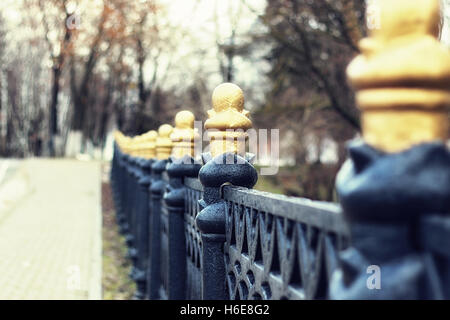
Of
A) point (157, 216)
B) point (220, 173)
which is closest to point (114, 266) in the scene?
point (157, 216)

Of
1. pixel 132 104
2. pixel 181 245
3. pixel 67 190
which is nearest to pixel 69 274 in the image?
pixel 181 245

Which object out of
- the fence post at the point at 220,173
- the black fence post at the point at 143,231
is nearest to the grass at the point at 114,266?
the black fence post at the point at 143,231

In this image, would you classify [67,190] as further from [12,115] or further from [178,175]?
[12,115]

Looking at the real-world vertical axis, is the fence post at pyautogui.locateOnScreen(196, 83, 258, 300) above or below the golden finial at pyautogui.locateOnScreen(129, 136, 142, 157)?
below

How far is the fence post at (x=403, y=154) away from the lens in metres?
1.36

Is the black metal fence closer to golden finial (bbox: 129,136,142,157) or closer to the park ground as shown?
the park ground

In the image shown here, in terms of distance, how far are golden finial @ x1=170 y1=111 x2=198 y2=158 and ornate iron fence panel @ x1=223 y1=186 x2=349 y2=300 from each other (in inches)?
63.3

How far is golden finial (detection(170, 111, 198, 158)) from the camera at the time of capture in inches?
191

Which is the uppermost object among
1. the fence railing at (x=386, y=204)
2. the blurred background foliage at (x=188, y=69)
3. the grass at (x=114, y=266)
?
the blurred background foliage at (x=188, y=69)

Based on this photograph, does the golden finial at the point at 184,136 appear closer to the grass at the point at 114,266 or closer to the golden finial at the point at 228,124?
the golden finial at the point at 228,124

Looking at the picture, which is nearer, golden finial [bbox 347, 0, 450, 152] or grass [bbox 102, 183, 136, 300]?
golden finial [bbox 347, 0, 450, 152]

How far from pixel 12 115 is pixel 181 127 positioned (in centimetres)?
4759

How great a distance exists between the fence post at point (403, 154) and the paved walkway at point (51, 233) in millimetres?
6647

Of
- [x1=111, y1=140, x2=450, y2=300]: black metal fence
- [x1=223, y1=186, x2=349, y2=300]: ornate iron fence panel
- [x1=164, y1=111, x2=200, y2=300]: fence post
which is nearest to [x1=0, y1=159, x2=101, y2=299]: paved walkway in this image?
[x1=164, y1=111, x2=200, y2=300]: fence post
